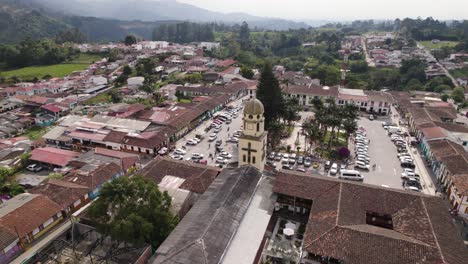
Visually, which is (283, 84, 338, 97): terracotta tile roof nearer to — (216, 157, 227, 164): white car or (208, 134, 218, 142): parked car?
(208, 134, 218, 142): parked car

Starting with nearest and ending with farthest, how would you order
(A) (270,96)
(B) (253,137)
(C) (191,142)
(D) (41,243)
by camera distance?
1. (D) (41,243)
2. (B) (253,137)
3. (A) (270,96)
4. (C) (191,142)

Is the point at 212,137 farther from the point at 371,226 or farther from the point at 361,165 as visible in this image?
the point at 371,226

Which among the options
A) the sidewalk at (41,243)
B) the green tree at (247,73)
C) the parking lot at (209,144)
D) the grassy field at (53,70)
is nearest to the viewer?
the sidewalk at (41,243)

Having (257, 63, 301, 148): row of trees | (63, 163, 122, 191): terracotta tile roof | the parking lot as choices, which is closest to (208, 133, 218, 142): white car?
the parking lot

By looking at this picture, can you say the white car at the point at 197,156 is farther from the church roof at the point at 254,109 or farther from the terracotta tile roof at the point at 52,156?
the church roof at the point at 254,109

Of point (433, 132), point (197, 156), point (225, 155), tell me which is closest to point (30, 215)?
point (197, 156)

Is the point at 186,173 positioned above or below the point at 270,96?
below

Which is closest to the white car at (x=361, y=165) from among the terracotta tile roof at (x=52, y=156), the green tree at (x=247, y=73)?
the terracotta tile roof at (x=52, y=156)
